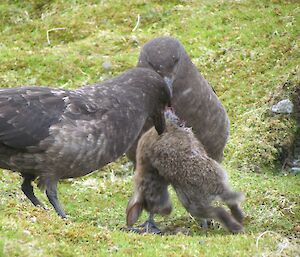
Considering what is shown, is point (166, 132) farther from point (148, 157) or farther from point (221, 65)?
point (221, 65)

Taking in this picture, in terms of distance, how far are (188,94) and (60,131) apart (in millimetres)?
2947

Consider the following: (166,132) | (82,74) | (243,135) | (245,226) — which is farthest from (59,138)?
(82,74)

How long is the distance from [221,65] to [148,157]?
21.8ft

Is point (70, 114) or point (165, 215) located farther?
point (165, 215)

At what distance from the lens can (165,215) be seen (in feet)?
33.6

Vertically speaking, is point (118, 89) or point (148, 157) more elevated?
point (118, 89)

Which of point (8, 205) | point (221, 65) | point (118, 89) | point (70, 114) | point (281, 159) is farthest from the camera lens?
point (221, 65)

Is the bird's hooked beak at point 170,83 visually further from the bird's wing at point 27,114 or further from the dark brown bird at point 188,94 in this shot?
the bird's wing at point 27,114

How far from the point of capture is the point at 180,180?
31.5 ft

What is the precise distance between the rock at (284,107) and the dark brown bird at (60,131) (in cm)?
504

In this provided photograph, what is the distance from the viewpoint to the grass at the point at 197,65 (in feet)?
26.5

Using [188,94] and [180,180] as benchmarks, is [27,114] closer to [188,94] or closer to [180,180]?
[180,180]

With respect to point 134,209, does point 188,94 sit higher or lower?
higher

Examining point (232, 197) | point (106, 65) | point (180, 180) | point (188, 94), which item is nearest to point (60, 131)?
point (180, 180)
